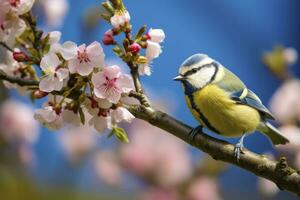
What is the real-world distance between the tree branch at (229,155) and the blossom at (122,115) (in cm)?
1

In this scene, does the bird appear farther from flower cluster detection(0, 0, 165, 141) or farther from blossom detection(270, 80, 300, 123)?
blossom detection(270, 80, 300, 123)

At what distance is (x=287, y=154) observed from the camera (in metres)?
0.81

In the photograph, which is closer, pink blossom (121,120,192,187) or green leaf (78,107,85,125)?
green leaf (78,107,85,125)

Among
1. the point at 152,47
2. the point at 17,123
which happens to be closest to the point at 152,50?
→ the point at 152,47

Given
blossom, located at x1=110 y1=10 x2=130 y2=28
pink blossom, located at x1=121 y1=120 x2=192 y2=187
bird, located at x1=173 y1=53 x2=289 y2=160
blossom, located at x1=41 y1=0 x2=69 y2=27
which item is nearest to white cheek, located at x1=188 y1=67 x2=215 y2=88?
bird, located at x1=173 y1=53 x2=289 y2=160

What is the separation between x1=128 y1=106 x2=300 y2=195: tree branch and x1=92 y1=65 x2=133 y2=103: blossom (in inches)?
1.1

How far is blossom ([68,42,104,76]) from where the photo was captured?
0.48 metres

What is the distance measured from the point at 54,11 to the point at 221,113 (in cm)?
61

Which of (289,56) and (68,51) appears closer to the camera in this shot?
(68,51)

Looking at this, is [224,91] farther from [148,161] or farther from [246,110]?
[148,161]

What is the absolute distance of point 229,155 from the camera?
1.60 ft

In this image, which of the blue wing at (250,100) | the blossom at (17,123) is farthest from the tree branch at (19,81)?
the blossom at (17,123)

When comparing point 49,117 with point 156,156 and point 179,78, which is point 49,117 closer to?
point 179,78

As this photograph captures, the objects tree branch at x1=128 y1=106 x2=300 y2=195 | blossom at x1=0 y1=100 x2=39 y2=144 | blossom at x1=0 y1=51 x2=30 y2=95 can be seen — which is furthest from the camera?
blossom at x1=0 y1=100 x2=39 y2=144
